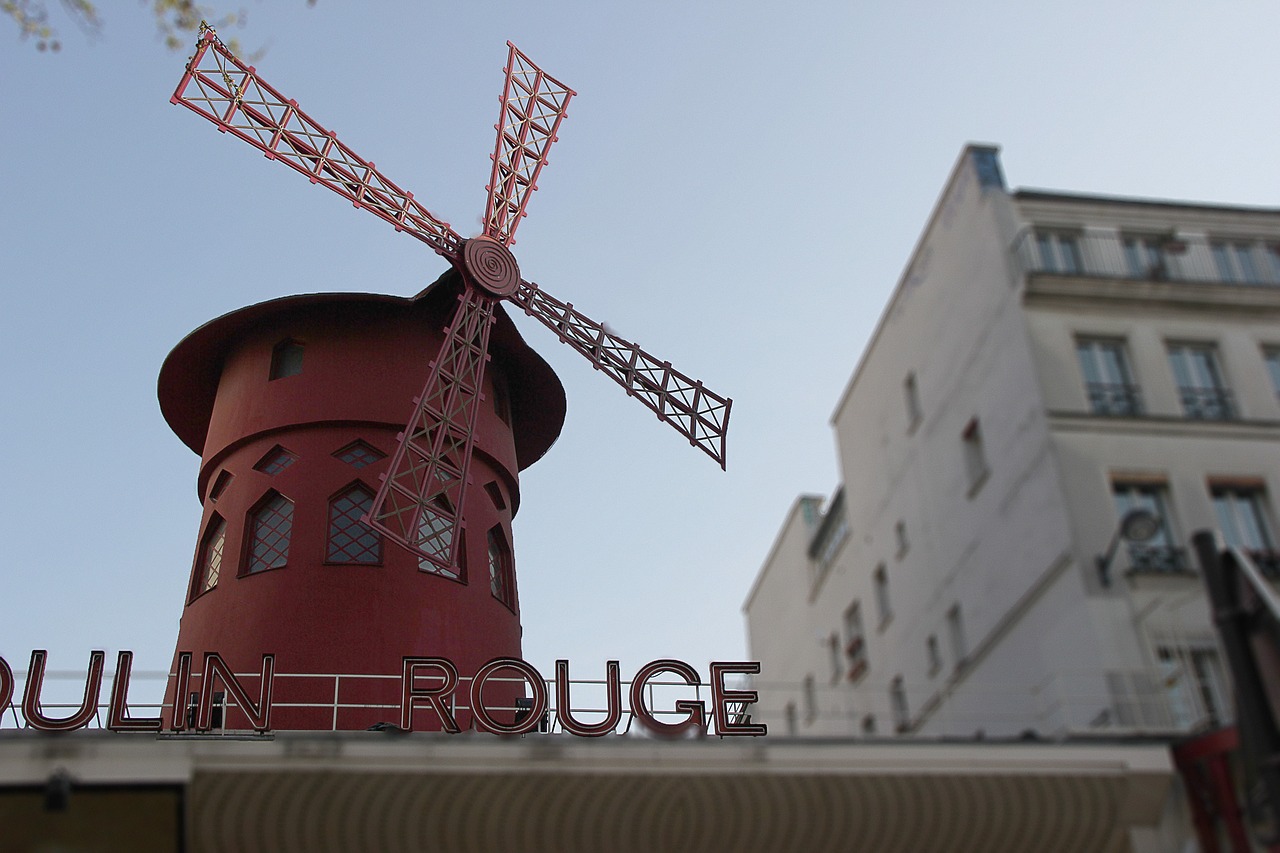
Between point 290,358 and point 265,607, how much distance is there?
2461 millimetres

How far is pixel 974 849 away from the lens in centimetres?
902

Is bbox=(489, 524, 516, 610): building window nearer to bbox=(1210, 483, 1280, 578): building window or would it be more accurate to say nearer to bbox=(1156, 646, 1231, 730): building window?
bbox=(1156, 646, 1231, 730): building window

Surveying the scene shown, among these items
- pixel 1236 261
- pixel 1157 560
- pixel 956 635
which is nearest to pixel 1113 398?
pixel 1157 560

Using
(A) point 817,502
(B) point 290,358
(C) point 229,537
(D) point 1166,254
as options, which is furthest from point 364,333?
(A) point 817,502

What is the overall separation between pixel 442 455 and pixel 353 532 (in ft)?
3.02

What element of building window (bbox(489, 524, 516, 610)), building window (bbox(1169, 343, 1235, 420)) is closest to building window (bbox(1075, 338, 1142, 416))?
building window (bbox(1169, 343, 1235, 420))

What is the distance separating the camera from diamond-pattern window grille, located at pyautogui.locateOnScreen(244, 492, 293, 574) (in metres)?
11.4

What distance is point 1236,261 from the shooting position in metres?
12.1

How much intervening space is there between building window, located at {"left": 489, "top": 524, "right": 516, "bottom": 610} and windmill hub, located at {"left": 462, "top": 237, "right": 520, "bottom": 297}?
2.09 m

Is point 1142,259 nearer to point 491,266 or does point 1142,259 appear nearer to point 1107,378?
point 1107,378

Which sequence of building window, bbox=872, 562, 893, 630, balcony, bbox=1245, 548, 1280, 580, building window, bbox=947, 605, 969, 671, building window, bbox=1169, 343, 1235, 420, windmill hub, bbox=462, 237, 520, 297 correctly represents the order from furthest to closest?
1. building window, bbox=872, 562, 893, 630
2. building window, bbox=947, 605, 969, 671
3. windmill hub, bbox=462, 237, 520, 297
4. building window, bbox=1169, 343, 1235, 420
5. balcony, bbox=1245, 548, 1280, 580

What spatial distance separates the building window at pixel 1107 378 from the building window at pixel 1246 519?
87 centimetres

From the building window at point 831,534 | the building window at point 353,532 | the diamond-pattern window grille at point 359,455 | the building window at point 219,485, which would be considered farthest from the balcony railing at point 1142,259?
the building window at point 219,485

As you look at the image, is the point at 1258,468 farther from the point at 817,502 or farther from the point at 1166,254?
the point at 817,502
